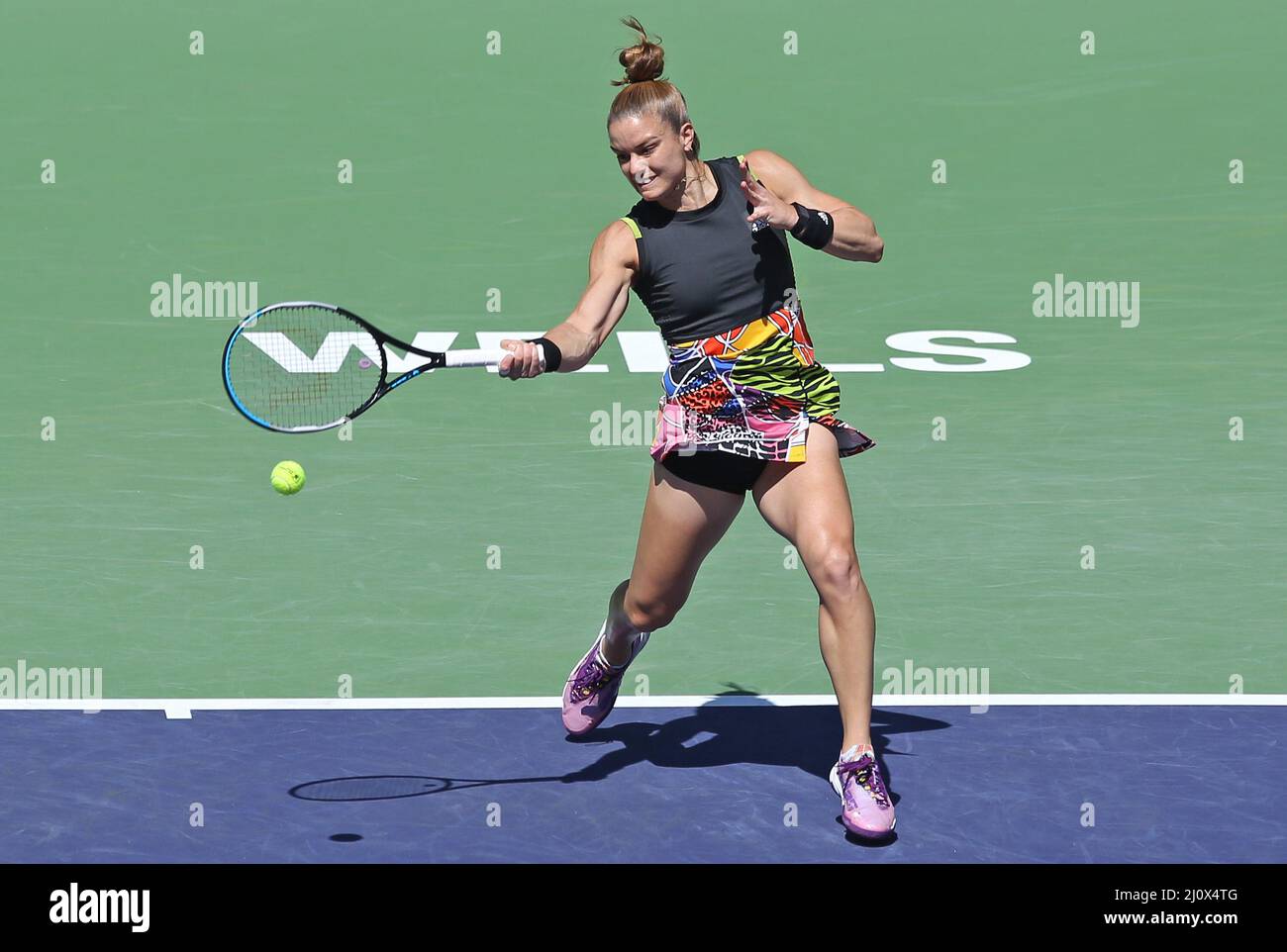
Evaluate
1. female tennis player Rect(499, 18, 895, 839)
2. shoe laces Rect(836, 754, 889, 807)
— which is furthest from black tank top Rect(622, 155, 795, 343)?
shoe laces Rect(836, 754, 889, 807)

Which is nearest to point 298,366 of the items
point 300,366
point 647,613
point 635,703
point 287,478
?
point 300,366

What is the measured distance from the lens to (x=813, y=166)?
1088 cm

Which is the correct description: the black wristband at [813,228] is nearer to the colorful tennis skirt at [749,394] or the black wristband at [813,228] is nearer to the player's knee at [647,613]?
the colorful tennis skirt at [749,394]

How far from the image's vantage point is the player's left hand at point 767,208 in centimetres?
549

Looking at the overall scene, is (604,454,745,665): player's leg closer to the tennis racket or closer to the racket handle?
the racket handle

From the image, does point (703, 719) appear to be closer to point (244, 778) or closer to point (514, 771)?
point (514, 771)

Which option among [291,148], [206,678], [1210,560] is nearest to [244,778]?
[206,678]

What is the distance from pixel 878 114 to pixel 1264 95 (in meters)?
2.17

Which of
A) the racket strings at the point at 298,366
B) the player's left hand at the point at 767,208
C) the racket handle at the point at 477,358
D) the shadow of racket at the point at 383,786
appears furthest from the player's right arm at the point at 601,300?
the racket strings at the point at 298,366

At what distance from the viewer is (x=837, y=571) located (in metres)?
5.46

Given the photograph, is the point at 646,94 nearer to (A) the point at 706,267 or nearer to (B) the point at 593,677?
(A) the point at 706,267

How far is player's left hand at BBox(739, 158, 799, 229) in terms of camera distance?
18.0 feet

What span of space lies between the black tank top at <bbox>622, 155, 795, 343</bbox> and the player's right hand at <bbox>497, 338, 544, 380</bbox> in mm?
479

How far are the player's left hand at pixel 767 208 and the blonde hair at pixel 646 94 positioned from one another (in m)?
0.24
